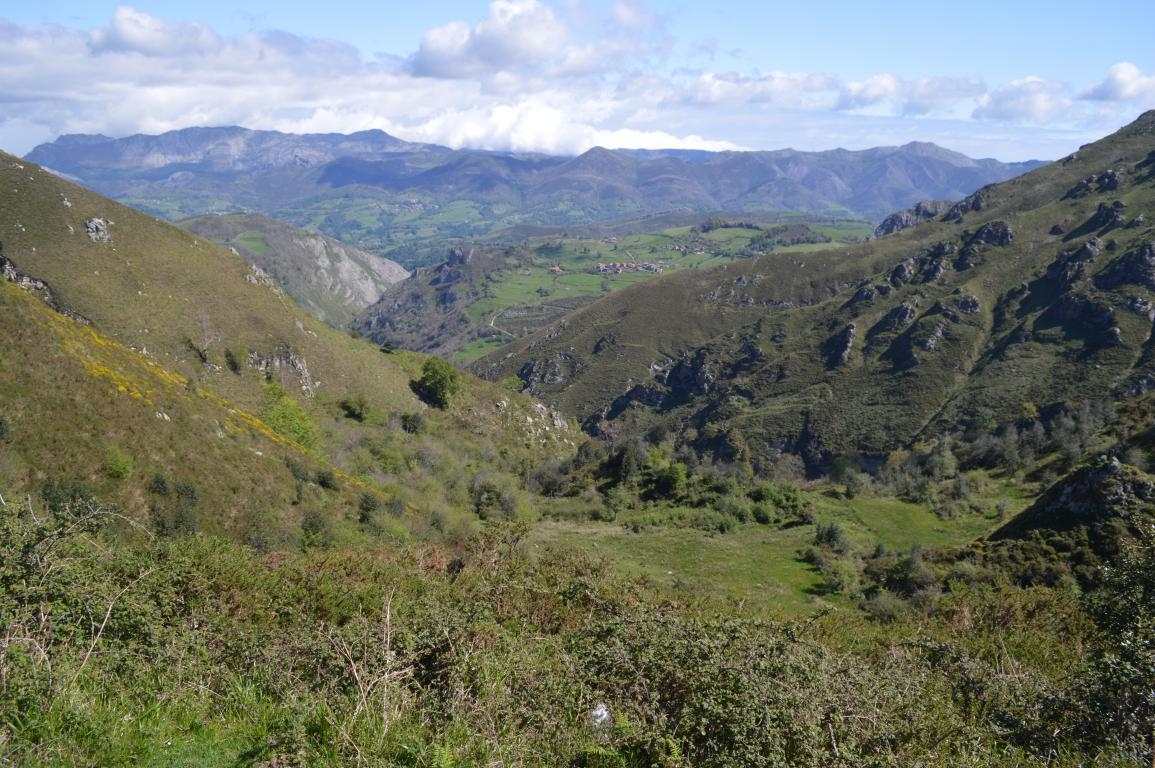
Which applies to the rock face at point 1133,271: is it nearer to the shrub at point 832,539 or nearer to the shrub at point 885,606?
the shrub at point 832,539

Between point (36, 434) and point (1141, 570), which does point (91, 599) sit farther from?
point (36, 434)

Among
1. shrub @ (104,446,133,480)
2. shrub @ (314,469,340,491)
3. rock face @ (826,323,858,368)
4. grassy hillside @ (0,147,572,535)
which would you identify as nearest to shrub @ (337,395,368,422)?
grassy hillside @ (0,147,572,535)

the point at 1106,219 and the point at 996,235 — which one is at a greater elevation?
the point at 1106,219

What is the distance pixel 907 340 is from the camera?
13762 cm

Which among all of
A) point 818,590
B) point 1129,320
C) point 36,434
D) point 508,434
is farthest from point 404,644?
point 1129,320

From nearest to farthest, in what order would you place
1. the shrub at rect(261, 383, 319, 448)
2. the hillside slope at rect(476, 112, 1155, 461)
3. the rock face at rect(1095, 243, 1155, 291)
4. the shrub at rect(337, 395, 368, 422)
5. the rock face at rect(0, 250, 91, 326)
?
1. the shrub at rect(261, 383, 319, 448)
2. the rock face at rect(0, 250, 91, 326)
3. the shrub at rect(337, 395, 368, 422)
4. the hillside slope at rect(476, 112, 1155, 461)
5. the rock face at rect(1095, 243, 1155, 291)

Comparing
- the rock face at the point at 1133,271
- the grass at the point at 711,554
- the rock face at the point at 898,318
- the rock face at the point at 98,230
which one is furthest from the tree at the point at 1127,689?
the rock face at the point at 1133,271

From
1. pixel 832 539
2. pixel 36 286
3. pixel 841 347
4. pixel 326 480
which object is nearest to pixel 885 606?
pixel 832 539

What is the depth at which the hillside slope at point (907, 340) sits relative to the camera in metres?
114

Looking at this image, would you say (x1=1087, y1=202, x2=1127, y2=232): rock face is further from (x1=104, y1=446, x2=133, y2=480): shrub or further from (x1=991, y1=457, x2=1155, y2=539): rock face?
(x1=104, y1=446, x2=133, y2=480): shrub

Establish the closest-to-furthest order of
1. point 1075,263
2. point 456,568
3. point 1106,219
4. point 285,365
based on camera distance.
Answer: point 456,568
point 285,365
point 1075,263
point 1106,219

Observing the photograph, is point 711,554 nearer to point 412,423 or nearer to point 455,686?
point 455,686

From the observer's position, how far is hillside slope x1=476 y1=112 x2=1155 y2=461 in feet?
375

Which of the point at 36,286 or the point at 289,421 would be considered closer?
the point at 289,421
